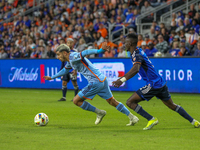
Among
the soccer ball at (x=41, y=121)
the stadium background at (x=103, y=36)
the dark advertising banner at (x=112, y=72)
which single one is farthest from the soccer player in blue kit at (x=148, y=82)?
the stadium background at (x=103, y=36)

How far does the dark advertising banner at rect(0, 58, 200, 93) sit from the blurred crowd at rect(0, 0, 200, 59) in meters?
0.83

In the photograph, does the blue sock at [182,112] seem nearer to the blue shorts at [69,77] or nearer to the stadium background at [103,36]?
the blue shorts at [69,77]

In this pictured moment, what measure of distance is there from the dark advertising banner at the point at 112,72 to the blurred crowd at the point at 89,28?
0.83 m

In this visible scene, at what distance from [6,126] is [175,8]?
47.8 feet

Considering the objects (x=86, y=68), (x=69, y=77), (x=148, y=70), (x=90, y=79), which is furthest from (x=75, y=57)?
(x=69, y=77)

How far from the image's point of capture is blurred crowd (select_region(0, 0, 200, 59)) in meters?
16.1

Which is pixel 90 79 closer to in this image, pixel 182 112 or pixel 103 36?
pixel 182 112

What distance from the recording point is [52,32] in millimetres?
23766

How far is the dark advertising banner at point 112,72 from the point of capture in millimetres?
14133

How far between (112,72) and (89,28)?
18.3ft

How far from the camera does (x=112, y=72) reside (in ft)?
51.4

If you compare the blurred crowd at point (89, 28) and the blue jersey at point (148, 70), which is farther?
the blurred crowd at point (89, 28)

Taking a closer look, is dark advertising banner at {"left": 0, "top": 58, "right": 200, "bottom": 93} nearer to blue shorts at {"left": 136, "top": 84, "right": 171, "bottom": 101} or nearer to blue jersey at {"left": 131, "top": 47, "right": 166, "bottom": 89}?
blue shorts at {"left": 136, "top": 84, "right": 171, "bottom": 101}

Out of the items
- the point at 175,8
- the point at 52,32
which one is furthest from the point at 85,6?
the point at 175,8
